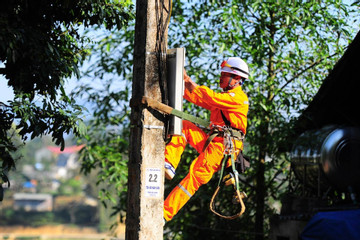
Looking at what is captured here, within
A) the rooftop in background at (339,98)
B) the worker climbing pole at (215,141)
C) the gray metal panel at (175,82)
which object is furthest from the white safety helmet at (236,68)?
the rooftop in background at (339,98)

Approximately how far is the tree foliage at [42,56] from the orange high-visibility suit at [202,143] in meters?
1.55

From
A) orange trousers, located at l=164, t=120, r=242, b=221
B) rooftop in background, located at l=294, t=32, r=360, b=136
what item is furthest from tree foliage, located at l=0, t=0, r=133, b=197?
Answer: rooftop in background, located at l=294, t=32, r=360, b=136

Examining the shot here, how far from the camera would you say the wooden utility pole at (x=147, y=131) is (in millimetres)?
5230

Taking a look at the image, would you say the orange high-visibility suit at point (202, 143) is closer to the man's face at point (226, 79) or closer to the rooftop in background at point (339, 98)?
the man's face at point (226, 79)

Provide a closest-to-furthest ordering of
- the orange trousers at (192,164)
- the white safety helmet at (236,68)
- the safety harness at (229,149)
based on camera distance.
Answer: the orange trousers at (192,164)
the safety harness at (229,149)
the white safety helmet at (236,68)

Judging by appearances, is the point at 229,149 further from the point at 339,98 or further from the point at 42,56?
the point at 339,98

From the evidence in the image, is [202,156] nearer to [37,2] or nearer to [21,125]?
[21,125]

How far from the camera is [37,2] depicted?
7336 mm

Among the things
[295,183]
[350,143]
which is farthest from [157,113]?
[295,183]

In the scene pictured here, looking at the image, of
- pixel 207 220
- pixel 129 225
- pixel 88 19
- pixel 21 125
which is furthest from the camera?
pixel 207 220

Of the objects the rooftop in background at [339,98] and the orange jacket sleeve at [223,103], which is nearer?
the orange jacket sleeve at [223,103]

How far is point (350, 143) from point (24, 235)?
249 feet

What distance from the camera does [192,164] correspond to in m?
6.51

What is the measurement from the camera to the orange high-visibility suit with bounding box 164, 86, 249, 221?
20.7 feet
